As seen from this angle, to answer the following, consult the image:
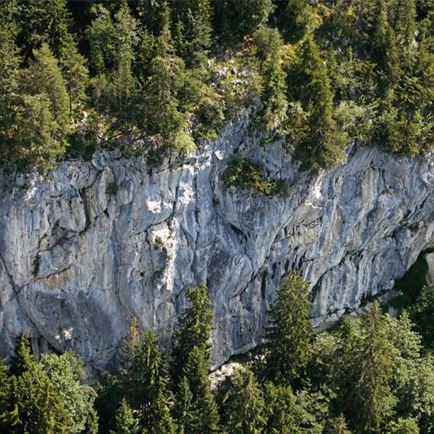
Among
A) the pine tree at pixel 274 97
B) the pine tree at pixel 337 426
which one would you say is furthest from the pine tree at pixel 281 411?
the pine tree at pixel 274 97

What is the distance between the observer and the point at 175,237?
5241 cm

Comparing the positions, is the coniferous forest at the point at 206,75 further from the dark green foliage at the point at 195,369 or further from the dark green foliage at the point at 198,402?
the dark green foliage at the point at 198,402

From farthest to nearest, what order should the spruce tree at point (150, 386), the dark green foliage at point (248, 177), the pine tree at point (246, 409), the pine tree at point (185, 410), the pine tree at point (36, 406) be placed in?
the dark green foliage at point (248, 177), the pine tree at point (185, 410), the spruce tree at point (150, 386), the pine tree at point (246, 409), the pine tree at point (36, 406)

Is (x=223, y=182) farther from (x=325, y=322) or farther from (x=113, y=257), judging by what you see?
(x=325, y=322)

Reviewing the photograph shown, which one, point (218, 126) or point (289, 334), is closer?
point (218, 126)

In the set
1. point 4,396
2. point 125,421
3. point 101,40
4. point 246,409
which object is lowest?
point 125,421

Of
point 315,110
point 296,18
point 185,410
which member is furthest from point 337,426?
point 296,18

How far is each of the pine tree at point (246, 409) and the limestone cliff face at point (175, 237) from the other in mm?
8825

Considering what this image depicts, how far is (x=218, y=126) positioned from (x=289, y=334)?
16.6 metres

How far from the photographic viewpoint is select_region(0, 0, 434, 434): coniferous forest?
47.5 m

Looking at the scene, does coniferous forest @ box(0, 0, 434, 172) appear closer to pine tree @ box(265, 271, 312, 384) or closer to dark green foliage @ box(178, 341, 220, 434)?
pine tree @ box(265, 271, 312, 384)

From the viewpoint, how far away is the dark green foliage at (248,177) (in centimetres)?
5259

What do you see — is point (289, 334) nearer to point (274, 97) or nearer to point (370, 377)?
point (370, 377)

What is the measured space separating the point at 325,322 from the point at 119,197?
24306 millimetres
